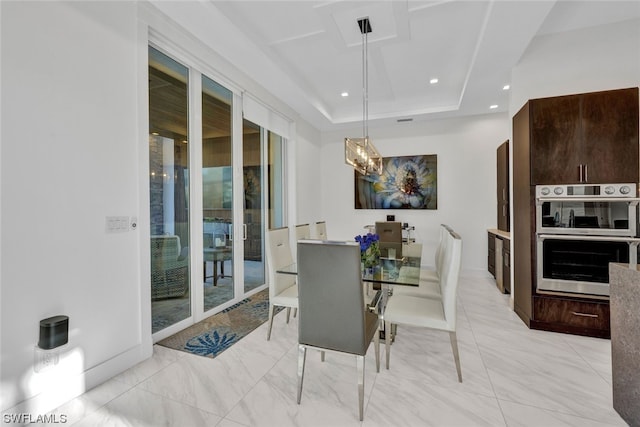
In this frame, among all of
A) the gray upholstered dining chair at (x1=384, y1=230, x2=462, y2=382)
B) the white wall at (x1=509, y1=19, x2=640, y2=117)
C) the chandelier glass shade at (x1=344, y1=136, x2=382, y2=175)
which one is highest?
the white wall at (x1=509, y1=19, x2=640, y2=117)

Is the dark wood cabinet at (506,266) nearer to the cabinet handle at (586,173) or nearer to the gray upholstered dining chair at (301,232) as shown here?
the cabinet handle at (586,173)

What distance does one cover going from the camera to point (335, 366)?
2.25 metres

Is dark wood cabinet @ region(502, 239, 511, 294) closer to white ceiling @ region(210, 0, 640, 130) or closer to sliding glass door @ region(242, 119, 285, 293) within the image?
white ceiling @ region(210, 0, 640, 130)

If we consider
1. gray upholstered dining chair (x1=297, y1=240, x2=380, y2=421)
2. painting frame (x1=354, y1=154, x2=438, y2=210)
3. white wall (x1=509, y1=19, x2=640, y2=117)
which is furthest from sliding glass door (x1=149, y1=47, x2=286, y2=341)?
white wall (x1=509, y1=19, x2=640, y2=117)

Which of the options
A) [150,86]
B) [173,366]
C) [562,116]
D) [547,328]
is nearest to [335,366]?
[173,366]

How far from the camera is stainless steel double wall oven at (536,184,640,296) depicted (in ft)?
8.36

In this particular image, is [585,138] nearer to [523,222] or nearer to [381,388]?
[523,222]

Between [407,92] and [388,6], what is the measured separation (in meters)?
2.20

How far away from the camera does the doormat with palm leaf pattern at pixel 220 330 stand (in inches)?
99.3

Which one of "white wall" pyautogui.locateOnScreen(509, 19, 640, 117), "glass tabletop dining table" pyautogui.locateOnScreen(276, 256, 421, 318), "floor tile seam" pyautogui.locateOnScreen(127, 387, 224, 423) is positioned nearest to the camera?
"floor tile seam" pyautogui.locateOnScreen(127, 387, 224, 423)

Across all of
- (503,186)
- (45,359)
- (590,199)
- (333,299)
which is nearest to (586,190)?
(590,199)

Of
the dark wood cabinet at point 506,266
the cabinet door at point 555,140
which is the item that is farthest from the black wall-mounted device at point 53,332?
the dark wood cabinet at point 506,266

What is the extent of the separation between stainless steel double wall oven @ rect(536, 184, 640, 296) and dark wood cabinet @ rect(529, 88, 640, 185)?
0.43 feet

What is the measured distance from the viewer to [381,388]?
1.96 m
